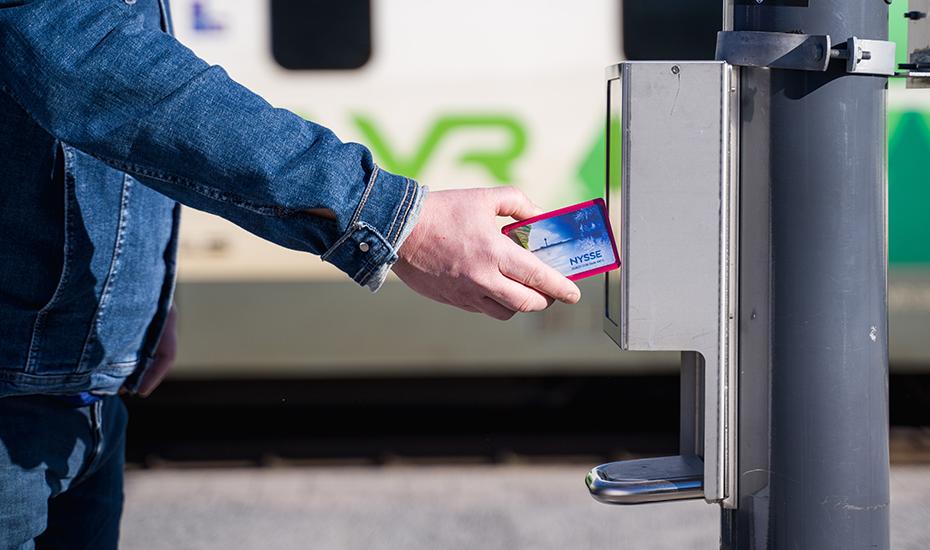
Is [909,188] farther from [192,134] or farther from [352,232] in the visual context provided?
[192,134]

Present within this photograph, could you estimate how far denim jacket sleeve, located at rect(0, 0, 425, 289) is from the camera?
3.88ft

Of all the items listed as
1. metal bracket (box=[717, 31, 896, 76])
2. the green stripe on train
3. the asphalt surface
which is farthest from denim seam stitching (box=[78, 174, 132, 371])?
the green stripe on train

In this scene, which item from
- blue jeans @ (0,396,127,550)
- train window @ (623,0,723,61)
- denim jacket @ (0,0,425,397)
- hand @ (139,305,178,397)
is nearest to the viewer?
denim jacket @ (0,0,425,397)

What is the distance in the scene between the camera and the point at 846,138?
1241 millimetres

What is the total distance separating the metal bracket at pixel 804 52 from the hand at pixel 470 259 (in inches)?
12.8

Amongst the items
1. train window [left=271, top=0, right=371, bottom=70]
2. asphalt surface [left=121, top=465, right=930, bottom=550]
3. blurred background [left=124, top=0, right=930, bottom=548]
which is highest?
train window [left=271, top=0, right=371, bottom=70]

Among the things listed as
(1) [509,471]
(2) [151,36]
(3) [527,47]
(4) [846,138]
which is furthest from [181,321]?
(4) [846,138]

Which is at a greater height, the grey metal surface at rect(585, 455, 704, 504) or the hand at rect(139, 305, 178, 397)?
the hand at rect(139, 305, 178, 397)

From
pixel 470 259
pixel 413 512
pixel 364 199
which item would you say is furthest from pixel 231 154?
pixel 413 512

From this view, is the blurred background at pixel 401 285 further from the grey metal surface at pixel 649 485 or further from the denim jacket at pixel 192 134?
the denim jacket at pixel 192 134

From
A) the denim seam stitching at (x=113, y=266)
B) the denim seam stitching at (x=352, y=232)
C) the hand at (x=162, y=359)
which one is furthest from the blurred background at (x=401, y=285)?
the denim seam stitching at (x=352, y=232)

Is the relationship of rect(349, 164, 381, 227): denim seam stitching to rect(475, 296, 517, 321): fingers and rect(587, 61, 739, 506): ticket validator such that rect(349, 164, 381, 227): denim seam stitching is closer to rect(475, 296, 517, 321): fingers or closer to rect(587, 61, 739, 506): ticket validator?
rect(475, 296, 517, 321): fingers

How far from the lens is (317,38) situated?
409 centimetres

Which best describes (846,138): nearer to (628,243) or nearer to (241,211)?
(628,243)
